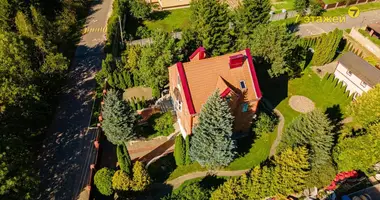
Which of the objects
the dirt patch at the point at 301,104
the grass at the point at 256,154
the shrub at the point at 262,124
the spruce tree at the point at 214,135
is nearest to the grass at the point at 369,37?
the dirt patch at the point at 301,104

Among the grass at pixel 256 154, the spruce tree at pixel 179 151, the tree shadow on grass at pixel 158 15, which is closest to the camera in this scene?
the spruce tree at pixel 179 151

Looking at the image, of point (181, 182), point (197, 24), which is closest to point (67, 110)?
point (181, 182)

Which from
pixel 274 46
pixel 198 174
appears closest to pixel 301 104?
pixel 274 46

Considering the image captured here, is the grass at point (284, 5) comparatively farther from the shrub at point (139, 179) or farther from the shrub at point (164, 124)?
the shrub at point (139, 179)

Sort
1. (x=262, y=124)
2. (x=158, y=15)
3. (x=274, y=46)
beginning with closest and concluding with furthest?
1. (x=262, y=124)
2. (x=274, y=46)
3. (x=158, y=15)

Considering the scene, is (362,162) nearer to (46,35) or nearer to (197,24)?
(197,24)

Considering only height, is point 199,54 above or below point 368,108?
above

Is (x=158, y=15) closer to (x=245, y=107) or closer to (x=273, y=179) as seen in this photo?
(x=245, y=107)
